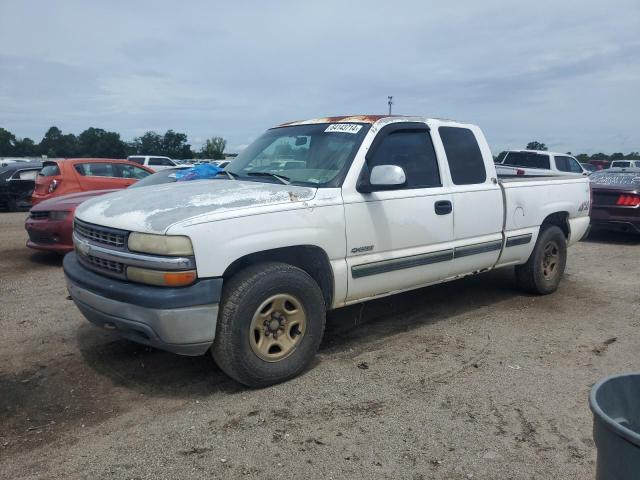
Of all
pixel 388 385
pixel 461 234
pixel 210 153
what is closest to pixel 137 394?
pixel 388 385

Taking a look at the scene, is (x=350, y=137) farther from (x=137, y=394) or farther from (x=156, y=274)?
(x=137, y=394)

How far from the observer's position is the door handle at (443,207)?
4797 millimetres

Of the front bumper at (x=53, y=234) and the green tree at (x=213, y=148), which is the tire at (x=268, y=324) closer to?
the front bumper at (x=53, y=234)

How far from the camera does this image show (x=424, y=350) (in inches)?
181

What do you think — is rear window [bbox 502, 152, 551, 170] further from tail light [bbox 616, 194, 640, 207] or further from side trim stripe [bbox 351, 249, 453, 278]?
side trim stripe [bbox 351, 249, 453, 278]

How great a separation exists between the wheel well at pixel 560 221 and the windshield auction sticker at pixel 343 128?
2834 mm

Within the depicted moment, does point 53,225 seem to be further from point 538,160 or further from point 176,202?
point 538,160

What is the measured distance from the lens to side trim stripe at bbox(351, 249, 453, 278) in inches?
168

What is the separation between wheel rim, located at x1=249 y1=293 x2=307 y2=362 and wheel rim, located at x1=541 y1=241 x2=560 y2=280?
3580 millimetres

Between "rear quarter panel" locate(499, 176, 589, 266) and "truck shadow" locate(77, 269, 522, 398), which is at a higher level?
"rear quarter panel" locate(499, 176, 589, 266)

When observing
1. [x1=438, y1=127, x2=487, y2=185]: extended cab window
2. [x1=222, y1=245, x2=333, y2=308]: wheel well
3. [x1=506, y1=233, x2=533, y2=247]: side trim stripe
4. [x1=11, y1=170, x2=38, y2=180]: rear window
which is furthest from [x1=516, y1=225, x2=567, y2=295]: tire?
[x1=11, y1=170, x2=38, y2=180]: rear window

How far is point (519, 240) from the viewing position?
574 centimetres

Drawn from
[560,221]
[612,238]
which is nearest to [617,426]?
[560,221]

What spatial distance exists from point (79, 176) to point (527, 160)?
12.4m
